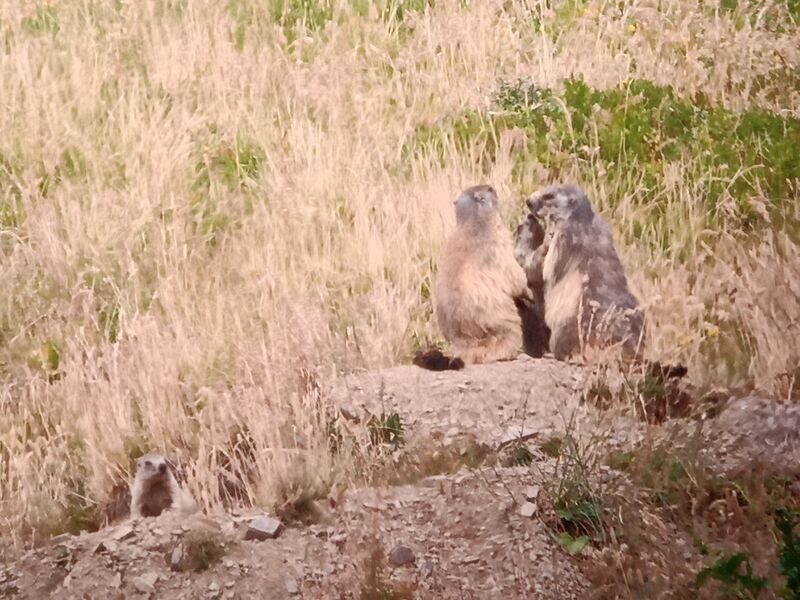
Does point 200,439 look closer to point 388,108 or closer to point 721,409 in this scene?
point 721,409

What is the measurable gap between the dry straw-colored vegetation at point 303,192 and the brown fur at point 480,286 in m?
0.19

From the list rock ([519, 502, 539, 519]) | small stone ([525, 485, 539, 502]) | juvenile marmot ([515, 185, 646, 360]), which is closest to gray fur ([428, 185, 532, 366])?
juvenile marmot ([515, 185, 646, 360])

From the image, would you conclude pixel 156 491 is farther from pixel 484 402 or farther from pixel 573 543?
pixel 573 543

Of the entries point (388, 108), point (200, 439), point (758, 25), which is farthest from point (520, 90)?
point (200, 439)

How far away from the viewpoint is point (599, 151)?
23.4 ft

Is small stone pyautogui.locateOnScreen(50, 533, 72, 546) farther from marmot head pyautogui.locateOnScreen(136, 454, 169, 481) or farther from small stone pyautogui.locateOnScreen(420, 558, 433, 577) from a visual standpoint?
small stone pyautogui.locateOnScreen(420, 558, 433, 577)

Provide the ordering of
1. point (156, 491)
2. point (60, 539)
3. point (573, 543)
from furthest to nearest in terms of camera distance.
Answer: point (156, 491), point (60, 539), point (573, 543)

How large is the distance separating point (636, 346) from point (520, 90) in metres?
2.43

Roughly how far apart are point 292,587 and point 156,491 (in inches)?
31.2

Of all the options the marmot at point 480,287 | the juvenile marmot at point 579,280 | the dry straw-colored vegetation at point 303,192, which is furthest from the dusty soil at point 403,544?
the marmot at point 480,287

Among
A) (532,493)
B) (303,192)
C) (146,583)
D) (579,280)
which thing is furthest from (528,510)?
(303,192)

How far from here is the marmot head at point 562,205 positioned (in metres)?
6.20

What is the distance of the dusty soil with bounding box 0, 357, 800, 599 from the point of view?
439 centimetres

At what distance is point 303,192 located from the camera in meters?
6.81
